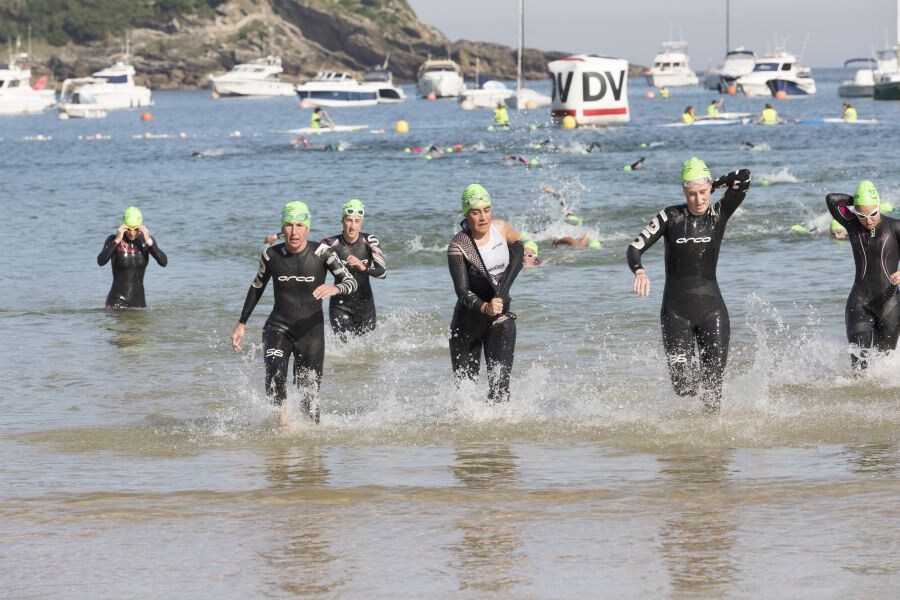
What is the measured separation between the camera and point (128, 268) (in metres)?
16.0

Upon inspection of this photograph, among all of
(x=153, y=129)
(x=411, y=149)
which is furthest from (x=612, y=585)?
(x=153, y=129)

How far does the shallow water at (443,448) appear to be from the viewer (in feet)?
20.7

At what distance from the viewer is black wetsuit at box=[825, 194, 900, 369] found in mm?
10539

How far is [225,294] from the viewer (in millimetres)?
18234

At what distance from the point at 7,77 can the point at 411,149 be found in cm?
6564

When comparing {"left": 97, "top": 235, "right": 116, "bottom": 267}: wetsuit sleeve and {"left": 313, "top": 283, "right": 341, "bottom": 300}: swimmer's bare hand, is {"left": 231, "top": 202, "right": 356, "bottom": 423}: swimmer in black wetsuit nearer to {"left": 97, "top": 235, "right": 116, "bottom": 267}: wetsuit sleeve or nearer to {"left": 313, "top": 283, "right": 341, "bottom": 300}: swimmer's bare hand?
{"left": 313, "top": 283, "right": 341, "bottom": 300}: swimmer's bare hand

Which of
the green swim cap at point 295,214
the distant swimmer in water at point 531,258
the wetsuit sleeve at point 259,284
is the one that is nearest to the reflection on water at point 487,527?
the wetsuit sleeve at point 259,284

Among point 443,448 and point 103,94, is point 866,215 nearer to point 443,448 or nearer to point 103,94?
point 443,448

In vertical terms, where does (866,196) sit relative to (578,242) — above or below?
above

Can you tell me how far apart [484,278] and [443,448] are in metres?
1.22

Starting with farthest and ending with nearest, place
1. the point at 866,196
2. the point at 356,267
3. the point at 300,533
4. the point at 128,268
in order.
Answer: the point at 128,268
the point at 356,267
the point at 866,196
the point at 300,533

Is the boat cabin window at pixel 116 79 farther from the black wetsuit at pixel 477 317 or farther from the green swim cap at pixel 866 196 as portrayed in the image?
the black wetsuit at pixel 477 317

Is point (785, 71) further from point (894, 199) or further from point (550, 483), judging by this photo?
point (550, 483)

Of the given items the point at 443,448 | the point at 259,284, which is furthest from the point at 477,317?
the point at 259,284
